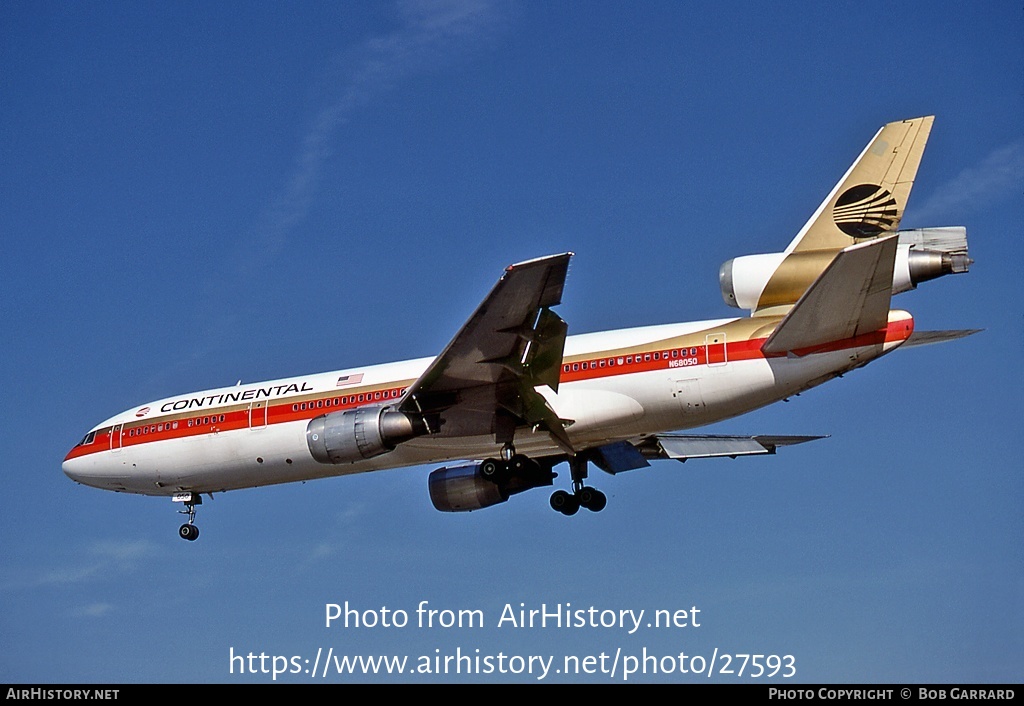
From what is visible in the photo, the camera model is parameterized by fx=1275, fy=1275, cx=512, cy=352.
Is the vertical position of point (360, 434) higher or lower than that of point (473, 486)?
lower

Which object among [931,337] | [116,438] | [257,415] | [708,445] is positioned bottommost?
[931,337]

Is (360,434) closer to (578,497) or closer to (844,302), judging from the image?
(578,497)

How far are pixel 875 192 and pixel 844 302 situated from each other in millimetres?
3345

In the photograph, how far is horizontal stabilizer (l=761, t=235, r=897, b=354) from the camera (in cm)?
2216

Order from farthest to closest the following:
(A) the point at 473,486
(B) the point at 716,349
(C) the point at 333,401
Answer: (A) the point at 473,486 → (C) the point at 333,401 → (B) the point at 716,349

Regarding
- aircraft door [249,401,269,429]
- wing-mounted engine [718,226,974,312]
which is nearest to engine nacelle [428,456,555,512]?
aircraft door [249,401,269,429]

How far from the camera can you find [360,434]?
1050 inches

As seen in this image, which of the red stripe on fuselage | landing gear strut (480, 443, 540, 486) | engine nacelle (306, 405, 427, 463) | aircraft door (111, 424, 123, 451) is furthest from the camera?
aircraft door (111, 424, 123, 451)

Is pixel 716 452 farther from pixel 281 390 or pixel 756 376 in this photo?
pixel 281 390

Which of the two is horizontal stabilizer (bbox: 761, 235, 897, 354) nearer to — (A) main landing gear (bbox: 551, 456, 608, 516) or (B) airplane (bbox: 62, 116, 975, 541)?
(B) airplane (bbox: 62, 116, 975, 541)

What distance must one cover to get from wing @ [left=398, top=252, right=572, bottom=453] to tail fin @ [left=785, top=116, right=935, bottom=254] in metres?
5.38

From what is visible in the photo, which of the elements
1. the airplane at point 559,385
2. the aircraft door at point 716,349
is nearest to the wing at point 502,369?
the airplane at point 559,385

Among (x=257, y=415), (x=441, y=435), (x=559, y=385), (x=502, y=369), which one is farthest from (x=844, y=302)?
(x=257, y=415)

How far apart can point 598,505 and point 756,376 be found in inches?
258
